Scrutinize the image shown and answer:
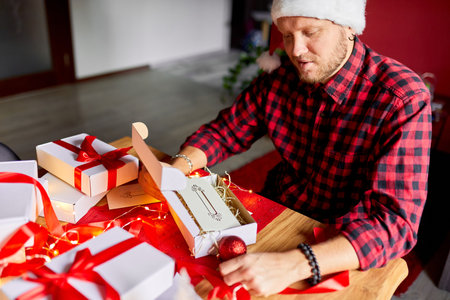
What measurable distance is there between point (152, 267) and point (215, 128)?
71cm

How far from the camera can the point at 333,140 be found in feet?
3.88

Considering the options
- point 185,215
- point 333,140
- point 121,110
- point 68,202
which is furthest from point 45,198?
point 121,110

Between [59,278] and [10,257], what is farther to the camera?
[10,257]

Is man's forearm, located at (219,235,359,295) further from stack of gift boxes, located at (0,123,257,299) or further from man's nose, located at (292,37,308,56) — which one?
man's nose, located at (292,37,308,56)

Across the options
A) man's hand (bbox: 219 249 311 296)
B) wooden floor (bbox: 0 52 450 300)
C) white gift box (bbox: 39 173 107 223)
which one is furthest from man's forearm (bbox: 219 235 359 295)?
wooden floor (bbox: 0 52 450 300)

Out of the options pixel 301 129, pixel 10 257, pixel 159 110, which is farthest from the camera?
pixel 159 110

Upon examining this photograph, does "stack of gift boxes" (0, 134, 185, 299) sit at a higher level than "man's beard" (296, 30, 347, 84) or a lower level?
lower

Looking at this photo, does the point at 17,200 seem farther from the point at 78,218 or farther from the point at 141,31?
the point at 141,31

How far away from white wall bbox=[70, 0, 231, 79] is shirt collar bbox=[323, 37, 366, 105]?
3.65 m

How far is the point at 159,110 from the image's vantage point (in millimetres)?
3824

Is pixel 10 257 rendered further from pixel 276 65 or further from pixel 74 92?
pixel 74 92

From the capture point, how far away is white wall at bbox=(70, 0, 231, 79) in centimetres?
427

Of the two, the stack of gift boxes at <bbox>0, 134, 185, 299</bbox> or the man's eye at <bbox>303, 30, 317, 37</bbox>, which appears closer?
the stack of gift boxes at <bbox>0, 134, 185, 299</bbox>

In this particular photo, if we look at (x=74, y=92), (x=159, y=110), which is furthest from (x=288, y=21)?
(x=74, y=92)
